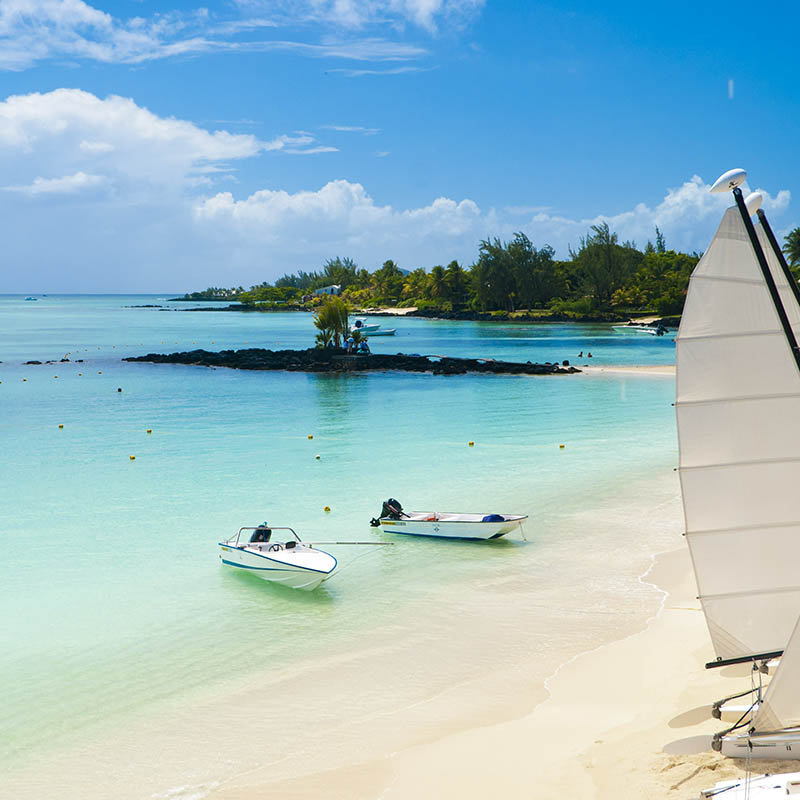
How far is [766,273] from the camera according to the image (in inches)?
372

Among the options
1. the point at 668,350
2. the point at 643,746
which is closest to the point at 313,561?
the point at 643,746

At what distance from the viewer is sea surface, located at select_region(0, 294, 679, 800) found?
40.4 ft

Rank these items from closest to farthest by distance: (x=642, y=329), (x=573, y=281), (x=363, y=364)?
(x=363, y=364) < (x=642, y=329) < (x=573, y=281)

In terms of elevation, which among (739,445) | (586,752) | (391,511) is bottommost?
(586,752)

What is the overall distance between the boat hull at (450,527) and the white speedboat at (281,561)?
388 centimetres

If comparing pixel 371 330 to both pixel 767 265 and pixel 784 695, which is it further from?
pixel 784 695

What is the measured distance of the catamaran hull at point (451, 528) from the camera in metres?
21.1

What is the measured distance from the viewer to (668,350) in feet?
280

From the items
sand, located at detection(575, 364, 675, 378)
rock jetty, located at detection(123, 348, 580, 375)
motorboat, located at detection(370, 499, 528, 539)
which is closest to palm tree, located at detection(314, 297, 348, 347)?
rock jetty, located at detection(123, 348, 580, 375)

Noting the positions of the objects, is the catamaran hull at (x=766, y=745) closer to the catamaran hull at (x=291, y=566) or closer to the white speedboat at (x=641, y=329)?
the catamaran hull at (x=291, y=566)

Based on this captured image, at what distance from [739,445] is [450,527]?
12.3m

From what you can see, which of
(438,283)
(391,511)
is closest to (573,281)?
(438,283)

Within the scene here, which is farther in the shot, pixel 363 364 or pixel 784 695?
pixel 363 364

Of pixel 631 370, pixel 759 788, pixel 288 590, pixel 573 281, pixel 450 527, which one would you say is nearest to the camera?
pixel 759 788
